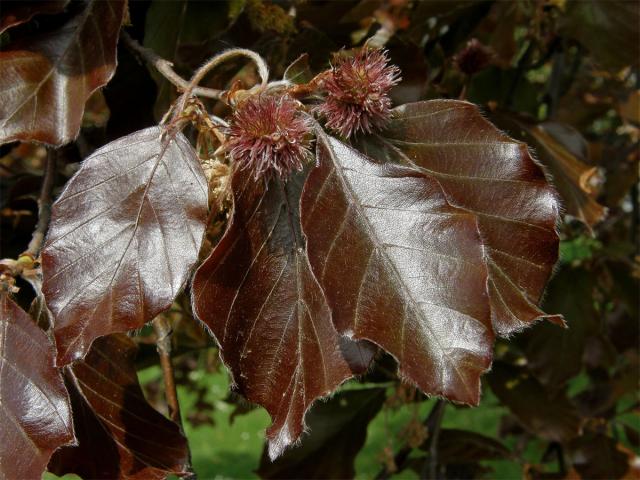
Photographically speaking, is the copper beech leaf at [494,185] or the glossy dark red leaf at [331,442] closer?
the copper beech leaf at [494,185]

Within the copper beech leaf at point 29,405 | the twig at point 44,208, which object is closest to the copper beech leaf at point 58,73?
the twig at point 44,208

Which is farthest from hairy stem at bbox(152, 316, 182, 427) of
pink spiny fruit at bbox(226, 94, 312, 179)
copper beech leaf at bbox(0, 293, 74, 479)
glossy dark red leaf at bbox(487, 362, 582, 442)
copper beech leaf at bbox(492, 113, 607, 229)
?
glossy dark red leaf at bbox(487, 362, 582, 442)

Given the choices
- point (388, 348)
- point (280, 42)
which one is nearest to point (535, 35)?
point (280, 42)

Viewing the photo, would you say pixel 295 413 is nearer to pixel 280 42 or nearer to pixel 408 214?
pixel 408 214

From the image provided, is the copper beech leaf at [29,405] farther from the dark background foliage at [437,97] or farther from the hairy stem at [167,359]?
the hairy stem at [167,359]

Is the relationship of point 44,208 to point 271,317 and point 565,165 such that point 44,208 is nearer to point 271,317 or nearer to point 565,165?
point 271,317
